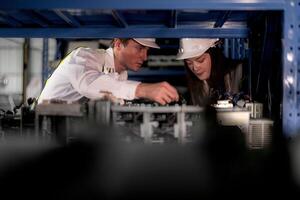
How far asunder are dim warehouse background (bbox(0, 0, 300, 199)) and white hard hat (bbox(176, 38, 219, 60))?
373mm

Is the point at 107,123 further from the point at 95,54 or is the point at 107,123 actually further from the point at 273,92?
the point at 273,92

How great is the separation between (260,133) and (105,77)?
1062 millimetres

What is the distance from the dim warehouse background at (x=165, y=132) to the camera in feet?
5.63

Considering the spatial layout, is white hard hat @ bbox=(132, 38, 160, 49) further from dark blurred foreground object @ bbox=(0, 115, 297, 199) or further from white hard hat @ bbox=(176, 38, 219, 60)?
dark blurred foreground object @ bbox=(0, 115, 297, 199)

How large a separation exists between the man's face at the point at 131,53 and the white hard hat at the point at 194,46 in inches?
13.1

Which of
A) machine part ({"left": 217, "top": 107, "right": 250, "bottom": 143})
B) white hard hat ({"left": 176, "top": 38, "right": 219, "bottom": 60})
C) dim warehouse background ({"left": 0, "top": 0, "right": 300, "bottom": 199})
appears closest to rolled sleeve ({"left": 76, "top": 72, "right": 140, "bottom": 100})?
dim warehouse background ({"left": 0, "top": 0, "right": 300, "bottom": 199})

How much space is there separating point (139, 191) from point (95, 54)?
1.38 meters

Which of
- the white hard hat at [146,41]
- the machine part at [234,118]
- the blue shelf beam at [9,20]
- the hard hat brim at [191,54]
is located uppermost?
the blue shelf beam at [9,20]

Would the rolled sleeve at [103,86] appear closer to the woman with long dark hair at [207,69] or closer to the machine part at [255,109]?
the machine part at [255,109]

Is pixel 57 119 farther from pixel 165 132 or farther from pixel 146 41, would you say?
pixel 146 41

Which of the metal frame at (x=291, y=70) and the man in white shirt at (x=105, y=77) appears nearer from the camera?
the metal frame at (x=291, y=70)

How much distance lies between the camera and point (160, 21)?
8.40ft

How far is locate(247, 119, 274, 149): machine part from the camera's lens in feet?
6.74

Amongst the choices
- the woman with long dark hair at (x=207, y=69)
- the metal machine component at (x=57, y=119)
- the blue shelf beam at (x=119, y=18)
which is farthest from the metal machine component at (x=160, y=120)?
the woman with long dark hair at (x=207, y=69)
